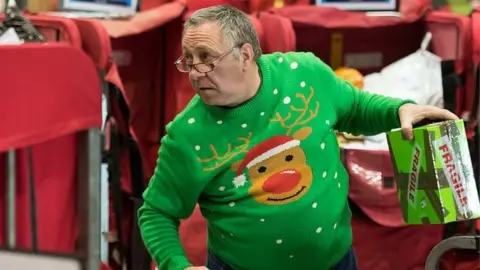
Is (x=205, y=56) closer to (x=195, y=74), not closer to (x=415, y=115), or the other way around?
(x=195, y=74)

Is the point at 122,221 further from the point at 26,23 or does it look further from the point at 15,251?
the point at 15,251

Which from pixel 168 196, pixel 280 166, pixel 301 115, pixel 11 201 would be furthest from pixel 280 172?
pixel 11 201

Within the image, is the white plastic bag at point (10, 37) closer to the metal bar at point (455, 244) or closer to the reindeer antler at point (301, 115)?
the reindeer antler at point (301, 115)

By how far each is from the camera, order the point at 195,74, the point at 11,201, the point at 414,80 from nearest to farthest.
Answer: the point at 11,201 → the point at 195,74 → the point at 414,80

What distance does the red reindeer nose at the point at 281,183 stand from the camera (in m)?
1.49

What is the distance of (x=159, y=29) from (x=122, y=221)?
2.63 feet

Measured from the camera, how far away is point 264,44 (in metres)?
2.50

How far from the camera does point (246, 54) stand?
1.46m

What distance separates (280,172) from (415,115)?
0.94 ft

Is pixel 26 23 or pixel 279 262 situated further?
pixel 26 23

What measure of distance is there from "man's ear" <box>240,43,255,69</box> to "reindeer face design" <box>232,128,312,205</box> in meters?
0.15

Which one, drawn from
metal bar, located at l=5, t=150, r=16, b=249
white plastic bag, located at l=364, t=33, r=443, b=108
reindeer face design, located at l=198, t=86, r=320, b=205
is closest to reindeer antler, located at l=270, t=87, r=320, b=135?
reindeer face design, located at l=198, t=86, r=320, b=205

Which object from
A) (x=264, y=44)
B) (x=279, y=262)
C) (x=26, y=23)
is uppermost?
(x=26, y=23)

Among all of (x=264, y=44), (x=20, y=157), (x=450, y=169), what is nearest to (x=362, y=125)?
(x=450, y=169)
